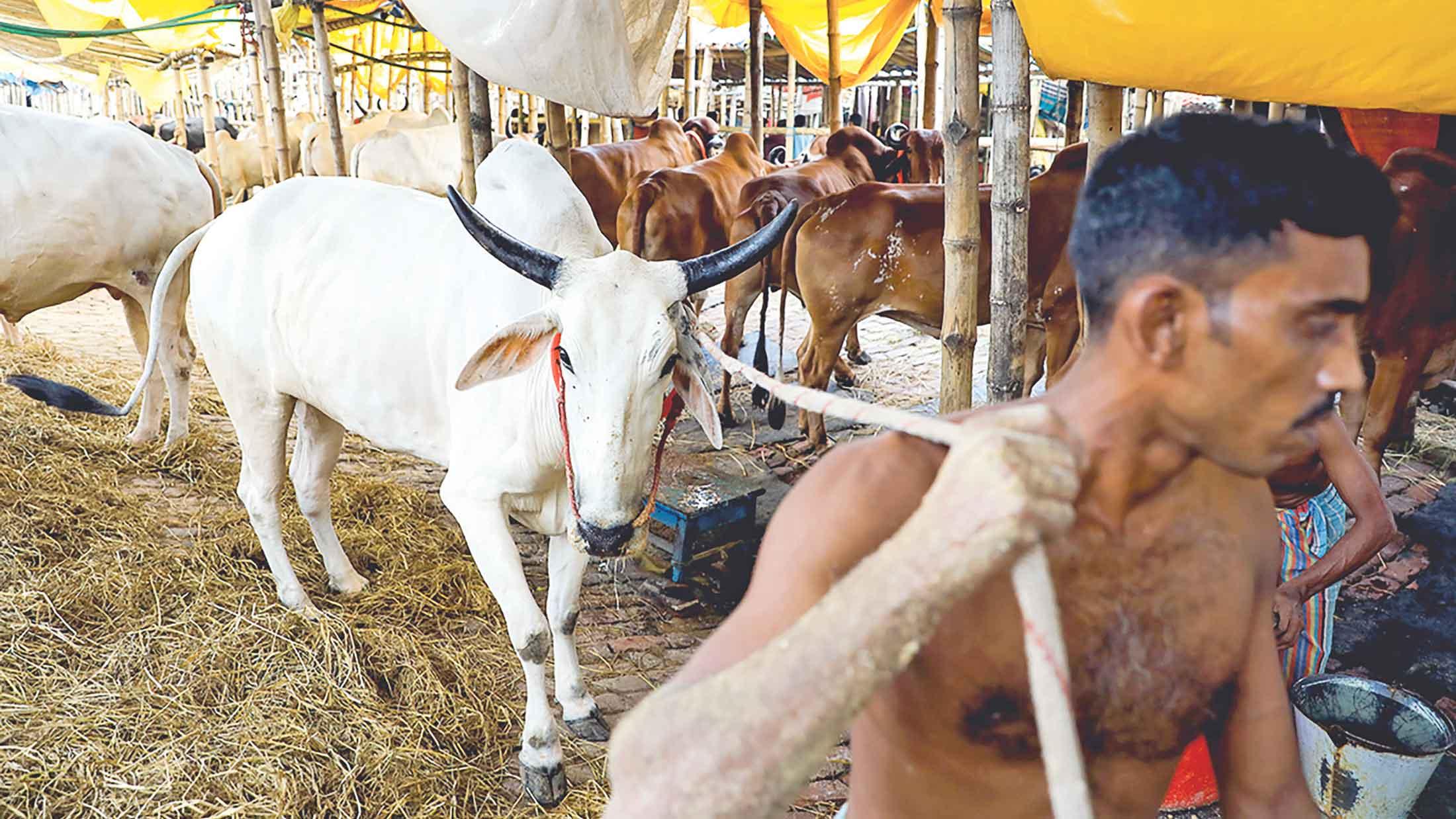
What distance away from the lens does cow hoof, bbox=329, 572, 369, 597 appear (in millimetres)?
4098

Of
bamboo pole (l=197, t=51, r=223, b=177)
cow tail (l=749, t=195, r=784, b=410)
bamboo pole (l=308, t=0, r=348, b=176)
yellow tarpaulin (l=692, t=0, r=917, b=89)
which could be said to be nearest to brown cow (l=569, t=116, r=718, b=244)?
yellow tarpaulin (l=692, t=0, r=917, b=89)

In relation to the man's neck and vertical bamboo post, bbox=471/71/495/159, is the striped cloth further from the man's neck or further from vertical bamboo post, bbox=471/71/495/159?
vertical bamboo post, bbox=471/71/495/159

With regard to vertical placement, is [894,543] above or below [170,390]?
above

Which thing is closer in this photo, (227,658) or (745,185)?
(227,658)

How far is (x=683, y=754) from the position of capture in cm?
85

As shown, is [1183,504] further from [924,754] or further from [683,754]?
[683,754]

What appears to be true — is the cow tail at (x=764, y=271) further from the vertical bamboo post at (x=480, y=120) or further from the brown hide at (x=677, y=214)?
the vertical bamboo post at (x=480, y=120)

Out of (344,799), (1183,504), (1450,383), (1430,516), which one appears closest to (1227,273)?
(1183,504)

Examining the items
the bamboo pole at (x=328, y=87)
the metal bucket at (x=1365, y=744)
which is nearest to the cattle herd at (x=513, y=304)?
the bamboo pole at (x=328, y=87)

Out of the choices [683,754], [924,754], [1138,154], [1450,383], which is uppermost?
[1138,154]

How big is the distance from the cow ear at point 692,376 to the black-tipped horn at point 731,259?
0.28 feet

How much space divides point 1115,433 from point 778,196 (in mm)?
5310

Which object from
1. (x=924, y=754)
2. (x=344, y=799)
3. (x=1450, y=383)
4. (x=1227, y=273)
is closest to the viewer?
(x=1227, y=273)

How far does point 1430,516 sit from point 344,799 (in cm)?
509
